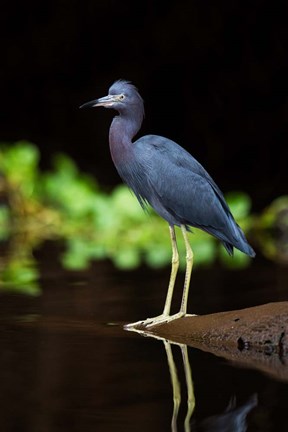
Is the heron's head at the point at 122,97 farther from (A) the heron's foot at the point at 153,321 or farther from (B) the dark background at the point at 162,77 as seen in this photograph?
(B) the dark background at the point at 162,77

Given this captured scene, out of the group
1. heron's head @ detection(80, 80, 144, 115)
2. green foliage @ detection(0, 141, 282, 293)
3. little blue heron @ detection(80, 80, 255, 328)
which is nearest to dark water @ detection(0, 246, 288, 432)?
little blue heron @ detection(80, 80, 255, 328)

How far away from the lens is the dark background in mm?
10852

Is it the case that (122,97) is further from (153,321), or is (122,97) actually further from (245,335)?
(245,335)

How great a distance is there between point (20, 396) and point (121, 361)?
2.03ft

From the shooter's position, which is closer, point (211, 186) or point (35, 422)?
point (35, 422)

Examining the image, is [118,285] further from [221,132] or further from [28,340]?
[221,132]

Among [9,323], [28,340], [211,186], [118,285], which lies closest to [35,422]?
[28,340]

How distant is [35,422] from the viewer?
309 centimetres

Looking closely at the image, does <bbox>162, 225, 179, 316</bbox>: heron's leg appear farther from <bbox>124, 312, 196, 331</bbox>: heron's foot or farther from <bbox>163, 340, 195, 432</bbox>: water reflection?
<bbox>163, 340, 195, 432</bbox>: water reflection

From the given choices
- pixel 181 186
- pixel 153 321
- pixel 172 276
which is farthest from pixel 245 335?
pixel 181 186

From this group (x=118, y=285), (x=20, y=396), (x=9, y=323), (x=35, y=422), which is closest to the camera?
(x=35, y=422)

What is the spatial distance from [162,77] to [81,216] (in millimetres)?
2315

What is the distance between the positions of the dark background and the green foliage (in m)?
0.75

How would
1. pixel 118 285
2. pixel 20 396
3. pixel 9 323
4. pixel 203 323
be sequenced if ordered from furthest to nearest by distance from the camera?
pixel 118 285 < pixel 9 323 < pixel 203 323 < pixel 20 396
